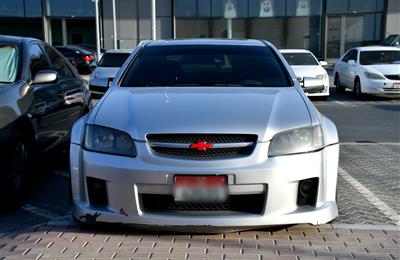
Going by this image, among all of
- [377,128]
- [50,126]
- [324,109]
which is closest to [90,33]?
[324,109]

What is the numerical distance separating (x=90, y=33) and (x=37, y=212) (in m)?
34.0

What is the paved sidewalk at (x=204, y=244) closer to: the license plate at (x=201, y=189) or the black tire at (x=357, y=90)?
the license plate at (x=201, y=189)

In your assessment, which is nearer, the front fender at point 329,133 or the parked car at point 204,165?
the parked car at point 204,165

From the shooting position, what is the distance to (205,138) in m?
3.83

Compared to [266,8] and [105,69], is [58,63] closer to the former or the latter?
[105,69]

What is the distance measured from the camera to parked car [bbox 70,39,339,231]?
376 cm

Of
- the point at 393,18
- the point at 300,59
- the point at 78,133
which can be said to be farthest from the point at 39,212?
the point at 393,18

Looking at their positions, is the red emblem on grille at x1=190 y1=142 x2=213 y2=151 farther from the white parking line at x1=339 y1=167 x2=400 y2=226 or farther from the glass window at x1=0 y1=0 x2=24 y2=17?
the glass window at x1=0 y1=0 x2=24 y2=17

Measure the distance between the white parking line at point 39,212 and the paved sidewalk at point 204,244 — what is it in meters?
0.36

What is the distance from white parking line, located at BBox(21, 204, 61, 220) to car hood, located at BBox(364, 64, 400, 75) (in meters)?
12.0

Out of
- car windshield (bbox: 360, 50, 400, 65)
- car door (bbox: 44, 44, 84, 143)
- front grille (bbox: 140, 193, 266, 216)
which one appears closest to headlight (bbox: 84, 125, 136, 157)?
front grille (bbox: 140, 193, 266, 216)

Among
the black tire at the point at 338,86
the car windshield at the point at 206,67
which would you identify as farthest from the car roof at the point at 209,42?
the black tire at the point at 338,86

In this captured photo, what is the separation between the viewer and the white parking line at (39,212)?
15.6 ft

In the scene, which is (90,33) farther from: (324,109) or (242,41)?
(242,41)
